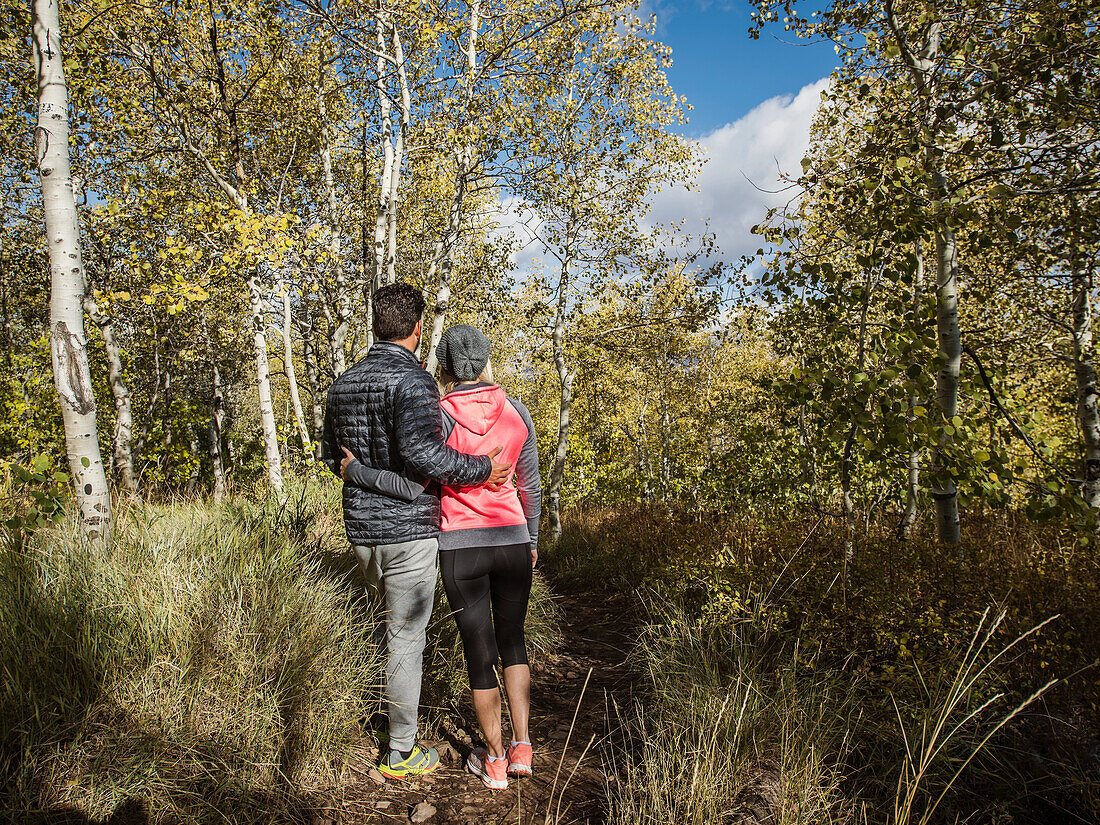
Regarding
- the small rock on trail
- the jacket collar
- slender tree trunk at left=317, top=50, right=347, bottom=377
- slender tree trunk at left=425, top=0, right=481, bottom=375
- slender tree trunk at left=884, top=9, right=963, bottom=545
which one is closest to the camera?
the small rock on trail

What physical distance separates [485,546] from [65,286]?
9.51 feet

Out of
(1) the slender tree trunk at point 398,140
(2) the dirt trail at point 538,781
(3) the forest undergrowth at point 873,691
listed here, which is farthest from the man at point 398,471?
(1) the slender tree trunk at point 398,140

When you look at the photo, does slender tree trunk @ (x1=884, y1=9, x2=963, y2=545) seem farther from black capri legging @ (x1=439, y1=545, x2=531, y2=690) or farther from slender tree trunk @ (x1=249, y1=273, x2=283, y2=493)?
slender tree trunk @ (x1=249, y1=273, x2=283, y2=493)

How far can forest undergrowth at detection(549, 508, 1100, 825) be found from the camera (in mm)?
2324

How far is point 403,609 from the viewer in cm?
269

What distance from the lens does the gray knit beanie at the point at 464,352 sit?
2773mm

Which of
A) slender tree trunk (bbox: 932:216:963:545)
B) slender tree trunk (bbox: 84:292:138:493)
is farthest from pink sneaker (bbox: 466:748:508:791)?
slender tree trunk (bbox: 84:292:138:493)

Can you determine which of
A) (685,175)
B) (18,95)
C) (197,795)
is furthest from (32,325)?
(197,795)

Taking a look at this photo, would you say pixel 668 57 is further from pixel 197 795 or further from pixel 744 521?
pixel 197 795

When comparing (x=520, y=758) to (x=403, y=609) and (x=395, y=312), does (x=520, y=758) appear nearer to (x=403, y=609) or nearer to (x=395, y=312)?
(x=403, y=609)

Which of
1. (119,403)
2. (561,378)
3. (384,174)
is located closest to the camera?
(384,174)

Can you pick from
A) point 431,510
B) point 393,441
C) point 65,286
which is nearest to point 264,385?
point 65,286

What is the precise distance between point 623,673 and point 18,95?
1114 cm

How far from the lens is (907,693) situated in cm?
303
